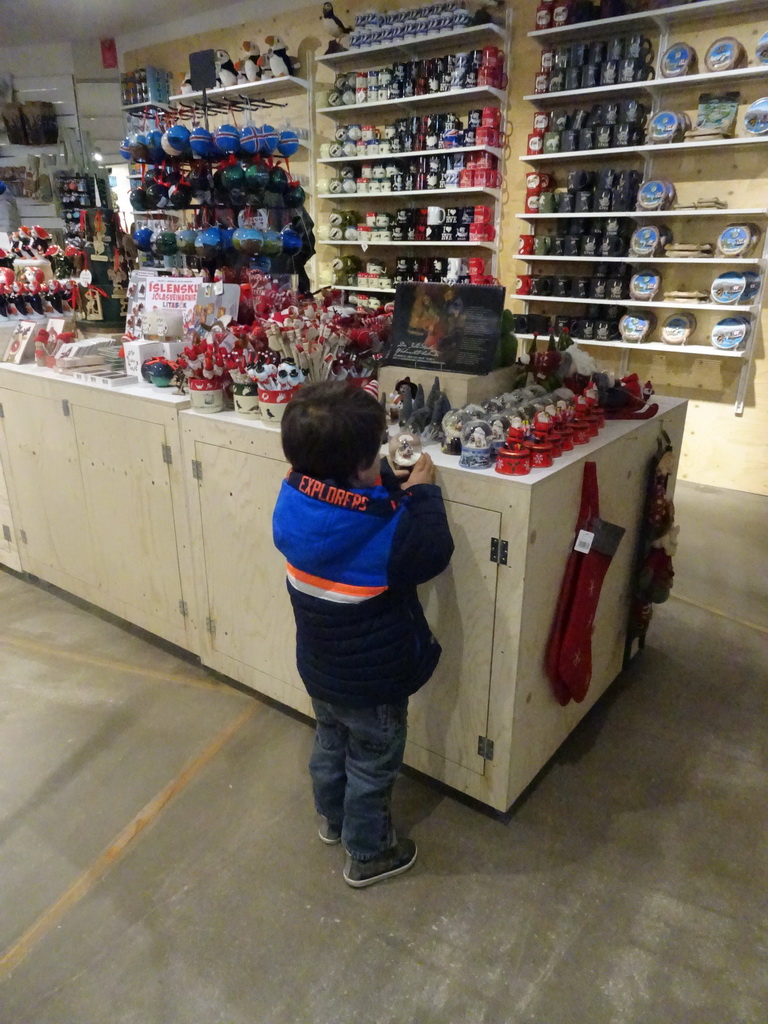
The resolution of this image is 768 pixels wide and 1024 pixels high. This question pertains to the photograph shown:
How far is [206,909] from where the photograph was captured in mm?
1574

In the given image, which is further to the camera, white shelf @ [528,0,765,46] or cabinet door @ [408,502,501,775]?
white shelf @ [528,0,765,46]

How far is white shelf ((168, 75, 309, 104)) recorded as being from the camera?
5.38m

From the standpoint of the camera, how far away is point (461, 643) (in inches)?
66.9

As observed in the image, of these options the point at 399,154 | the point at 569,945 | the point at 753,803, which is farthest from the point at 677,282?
the point at 569,945

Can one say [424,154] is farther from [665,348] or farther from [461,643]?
[461,643]

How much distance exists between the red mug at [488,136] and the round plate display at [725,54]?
1.33 m

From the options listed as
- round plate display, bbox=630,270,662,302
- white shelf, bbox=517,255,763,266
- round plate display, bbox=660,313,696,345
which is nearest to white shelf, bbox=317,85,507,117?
white shelf, bbox=517,255,763,266

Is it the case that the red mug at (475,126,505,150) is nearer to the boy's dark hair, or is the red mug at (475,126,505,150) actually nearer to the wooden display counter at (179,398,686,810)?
the wooden display counter at (179,398,686,810)

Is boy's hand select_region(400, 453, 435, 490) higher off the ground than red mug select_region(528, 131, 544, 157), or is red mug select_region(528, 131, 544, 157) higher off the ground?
red mug select_region(528, 131, 544, 157)

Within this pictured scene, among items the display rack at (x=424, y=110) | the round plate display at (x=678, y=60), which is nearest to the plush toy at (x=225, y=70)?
the display rack at (x=424, y=110)

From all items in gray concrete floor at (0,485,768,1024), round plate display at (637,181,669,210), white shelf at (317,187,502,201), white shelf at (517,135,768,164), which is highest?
white shelf at (517,135,768,164)

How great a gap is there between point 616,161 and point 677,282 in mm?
858

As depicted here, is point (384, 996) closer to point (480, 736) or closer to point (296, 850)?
point (296, 850)

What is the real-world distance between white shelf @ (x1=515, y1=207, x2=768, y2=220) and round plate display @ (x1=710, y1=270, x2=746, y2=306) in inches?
13.4
